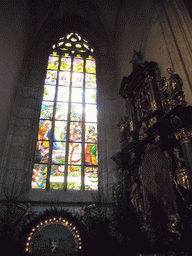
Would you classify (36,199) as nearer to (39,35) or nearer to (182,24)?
(182,24)

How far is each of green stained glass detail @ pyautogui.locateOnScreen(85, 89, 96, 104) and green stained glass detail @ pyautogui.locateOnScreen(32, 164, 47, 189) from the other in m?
3.15

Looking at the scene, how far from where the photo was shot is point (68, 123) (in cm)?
842

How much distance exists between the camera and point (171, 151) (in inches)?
186

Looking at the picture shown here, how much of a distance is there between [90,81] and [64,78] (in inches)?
42.5

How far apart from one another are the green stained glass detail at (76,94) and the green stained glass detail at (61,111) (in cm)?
43

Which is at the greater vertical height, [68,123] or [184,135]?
[68,123]

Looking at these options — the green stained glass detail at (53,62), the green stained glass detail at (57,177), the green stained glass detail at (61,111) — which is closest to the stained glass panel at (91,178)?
the green stained glass detail at (57,177)

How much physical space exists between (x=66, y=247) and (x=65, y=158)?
2.85 meters

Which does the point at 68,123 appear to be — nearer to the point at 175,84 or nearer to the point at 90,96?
the point at 90,96

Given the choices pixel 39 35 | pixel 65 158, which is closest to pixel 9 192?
pixel 65 158

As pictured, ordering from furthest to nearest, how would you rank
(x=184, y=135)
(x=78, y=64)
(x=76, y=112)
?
(x=78, y=64)
(x=76, y=112)
(x=184, y=135)

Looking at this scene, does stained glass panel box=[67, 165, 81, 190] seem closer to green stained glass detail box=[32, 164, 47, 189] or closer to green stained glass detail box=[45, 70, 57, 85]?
green stained glass detail box=[32, 164, 47, 189]

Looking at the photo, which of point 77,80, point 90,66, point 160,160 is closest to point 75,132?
point 77,80

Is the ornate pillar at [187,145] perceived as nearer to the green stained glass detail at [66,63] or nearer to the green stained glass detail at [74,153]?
the green stained glass detail at [74,153]
